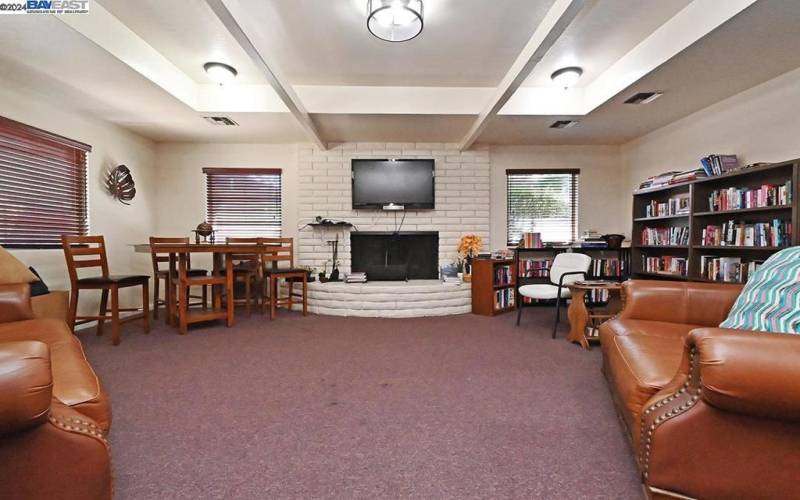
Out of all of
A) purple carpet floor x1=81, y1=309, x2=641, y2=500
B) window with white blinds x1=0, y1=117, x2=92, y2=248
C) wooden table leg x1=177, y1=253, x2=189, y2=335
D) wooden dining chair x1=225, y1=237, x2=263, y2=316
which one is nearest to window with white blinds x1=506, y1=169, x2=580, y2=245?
purple carpet floor x1=81, y1=309, x2=641, y2=500

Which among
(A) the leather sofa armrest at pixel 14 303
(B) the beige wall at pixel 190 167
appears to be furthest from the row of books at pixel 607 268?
(A) the leather sofa armrest at pixel 14 303

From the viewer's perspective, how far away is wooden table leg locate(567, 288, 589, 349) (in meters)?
2.94

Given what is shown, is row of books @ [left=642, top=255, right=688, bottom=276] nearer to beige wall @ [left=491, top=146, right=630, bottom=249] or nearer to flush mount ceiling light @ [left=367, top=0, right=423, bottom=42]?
beige wall @ [left=491, top=146, right=630, bottom=249]

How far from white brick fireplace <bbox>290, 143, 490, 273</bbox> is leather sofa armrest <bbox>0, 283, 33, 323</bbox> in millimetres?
3026

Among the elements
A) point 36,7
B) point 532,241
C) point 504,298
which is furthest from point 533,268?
point 36,7

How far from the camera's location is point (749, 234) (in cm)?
297

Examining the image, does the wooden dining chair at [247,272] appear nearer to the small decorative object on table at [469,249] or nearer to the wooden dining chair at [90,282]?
the wooden dining chair at [90,282]

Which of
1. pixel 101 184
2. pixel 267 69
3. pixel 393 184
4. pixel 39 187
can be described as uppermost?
pixel 267 69

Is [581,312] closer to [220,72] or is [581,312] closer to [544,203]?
[544,203]

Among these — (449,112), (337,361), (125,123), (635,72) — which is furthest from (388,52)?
(125,123)

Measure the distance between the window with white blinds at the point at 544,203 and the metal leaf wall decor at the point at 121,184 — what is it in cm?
483

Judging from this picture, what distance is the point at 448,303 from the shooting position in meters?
→ 4.24

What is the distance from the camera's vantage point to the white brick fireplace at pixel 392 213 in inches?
191

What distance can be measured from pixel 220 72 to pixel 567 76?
3162 millimetres
